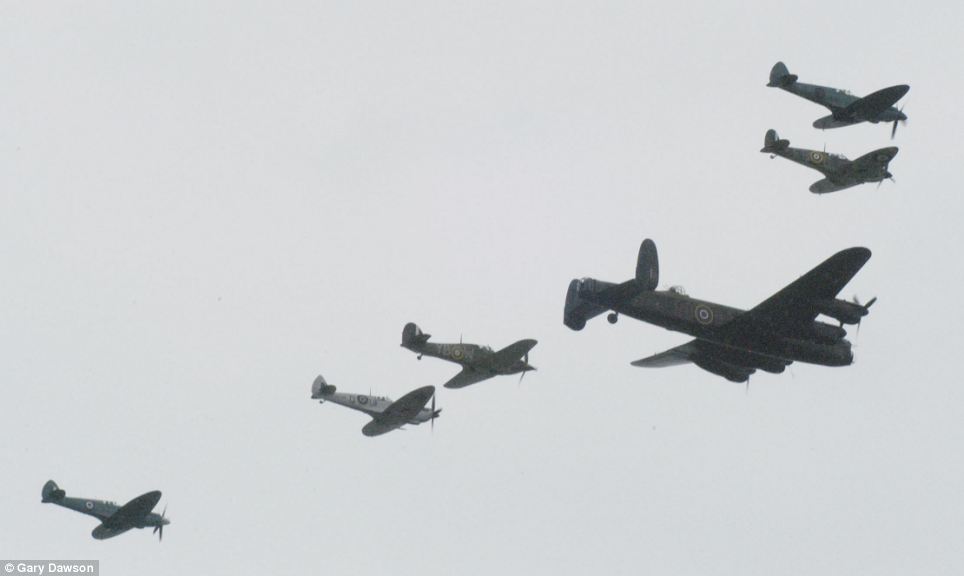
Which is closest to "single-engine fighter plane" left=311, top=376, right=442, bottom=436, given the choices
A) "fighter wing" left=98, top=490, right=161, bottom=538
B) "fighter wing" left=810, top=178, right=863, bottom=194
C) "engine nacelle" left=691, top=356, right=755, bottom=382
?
"fighter wing" left=98, top=490, right=161, bottom=538

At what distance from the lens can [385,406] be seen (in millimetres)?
64812

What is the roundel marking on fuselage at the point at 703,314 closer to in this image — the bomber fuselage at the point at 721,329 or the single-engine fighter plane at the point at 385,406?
the bomber fuselage at the point at 721,329

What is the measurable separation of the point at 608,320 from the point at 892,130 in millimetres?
24476

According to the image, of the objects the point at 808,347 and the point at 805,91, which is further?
the point at 805,91

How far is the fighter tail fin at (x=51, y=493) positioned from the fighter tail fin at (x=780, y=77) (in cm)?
4317

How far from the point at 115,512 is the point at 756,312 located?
35845mm

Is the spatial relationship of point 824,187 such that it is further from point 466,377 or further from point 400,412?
point 400,412

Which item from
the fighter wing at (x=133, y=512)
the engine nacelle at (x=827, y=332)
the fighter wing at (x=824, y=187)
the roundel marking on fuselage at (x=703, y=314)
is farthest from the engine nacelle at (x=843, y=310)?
the fighter wing at (x=133, y=512)

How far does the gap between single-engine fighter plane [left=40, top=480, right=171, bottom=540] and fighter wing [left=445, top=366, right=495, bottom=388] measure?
57.7 ft

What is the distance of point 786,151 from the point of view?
66.6 meters

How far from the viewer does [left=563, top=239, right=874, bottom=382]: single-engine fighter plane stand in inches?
1933

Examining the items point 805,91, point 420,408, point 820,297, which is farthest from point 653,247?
point 805,91

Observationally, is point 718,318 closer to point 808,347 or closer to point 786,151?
point 808,347

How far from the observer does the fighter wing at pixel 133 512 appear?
66.4 m
